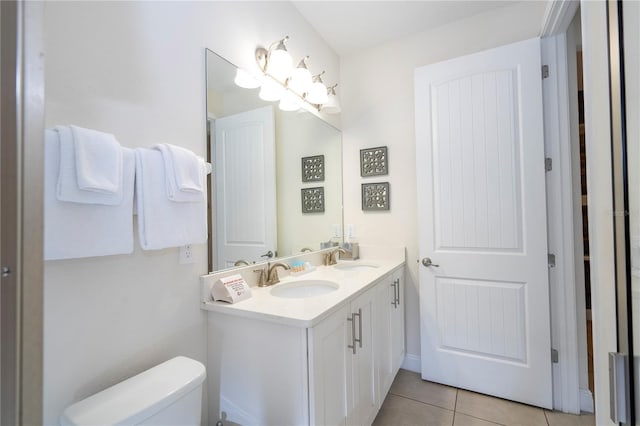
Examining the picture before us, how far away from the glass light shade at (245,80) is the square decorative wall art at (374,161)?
1.15 m

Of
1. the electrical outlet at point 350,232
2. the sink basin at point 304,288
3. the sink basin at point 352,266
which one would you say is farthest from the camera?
the electrical outlet at point 350,232

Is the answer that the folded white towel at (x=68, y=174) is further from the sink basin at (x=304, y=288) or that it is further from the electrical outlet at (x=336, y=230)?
the electrical outlet at (x=336, y=230)

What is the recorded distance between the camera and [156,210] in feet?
3.04

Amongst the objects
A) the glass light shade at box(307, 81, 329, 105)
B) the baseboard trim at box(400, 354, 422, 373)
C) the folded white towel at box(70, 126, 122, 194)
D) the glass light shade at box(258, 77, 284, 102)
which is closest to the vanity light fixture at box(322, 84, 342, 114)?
the glass light shade at box(307, 81, 329, 105)

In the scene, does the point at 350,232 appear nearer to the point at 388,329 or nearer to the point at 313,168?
the point at 313,168

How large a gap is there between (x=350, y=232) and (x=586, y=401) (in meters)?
1.85

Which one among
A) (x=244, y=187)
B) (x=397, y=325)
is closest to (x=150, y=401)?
(x=244, y=187)

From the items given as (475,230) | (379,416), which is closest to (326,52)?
(475,230)

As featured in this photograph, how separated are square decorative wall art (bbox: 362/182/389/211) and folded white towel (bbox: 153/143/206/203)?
1560 millimetres

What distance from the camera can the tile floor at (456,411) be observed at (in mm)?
1620

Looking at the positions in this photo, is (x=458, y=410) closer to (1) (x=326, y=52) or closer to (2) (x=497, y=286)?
(2) (x=497, y=286)

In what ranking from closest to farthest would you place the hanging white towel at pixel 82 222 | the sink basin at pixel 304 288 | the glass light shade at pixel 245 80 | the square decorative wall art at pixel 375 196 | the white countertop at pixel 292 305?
the hanging white towel at pixel 82 222 → the white countertop at pixel 292 305 → the glass light shade at pixel 245 80 → the sink basin at pixel 304 288 → the square decorative wall art at pixel 375 196

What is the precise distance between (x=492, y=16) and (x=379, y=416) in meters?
2.81

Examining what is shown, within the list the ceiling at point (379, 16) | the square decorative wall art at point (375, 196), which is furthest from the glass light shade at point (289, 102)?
the square decorative wall art at point (375, 196)
